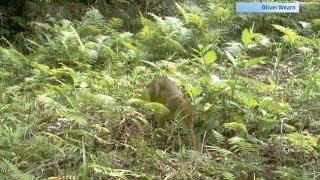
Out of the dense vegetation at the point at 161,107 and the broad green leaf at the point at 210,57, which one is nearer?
the dense vegetation at the point at 161,107

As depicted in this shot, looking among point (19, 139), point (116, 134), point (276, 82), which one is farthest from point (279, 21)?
point (19, 139)

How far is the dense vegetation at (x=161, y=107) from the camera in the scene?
336 centimetres

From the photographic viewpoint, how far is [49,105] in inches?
170

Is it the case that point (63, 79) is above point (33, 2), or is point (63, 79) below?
below

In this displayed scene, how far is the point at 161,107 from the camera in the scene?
3.83 meters

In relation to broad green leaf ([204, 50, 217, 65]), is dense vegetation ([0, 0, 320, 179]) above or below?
below

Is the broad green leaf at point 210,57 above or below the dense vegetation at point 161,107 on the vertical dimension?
above

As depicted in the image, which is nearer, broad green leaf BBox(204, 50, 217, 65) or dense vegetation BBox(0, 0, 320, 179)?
dense vegetation BBox(0, 0, 320, 179)

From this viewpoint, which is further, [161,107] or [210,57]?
[210,57]

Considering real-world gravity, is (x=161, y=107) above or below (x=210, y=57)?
below

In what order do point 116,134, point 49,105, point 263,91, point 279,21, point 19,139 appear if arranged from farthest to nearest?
point 279,21, point 263,91, point 49,105, point 116,134, point 19,139

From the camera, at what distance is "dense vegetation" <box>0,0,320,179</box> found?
336 centimetres

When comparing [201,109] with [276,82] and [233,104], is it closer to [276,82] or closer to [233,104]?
[233,104]

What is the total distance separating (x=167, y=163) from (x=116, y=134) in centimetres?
66
